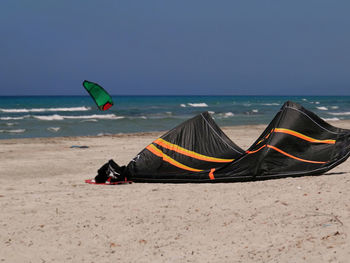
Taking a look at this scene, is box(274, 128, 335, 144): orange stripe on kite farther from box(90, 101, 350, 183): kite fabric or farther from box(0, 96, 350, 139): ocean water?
box(0, 96, 350, 139): ocean water

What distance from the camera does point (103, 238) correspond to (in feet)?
17.6

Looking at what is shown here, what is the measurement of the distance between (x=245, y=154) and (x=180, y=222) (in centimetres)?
276

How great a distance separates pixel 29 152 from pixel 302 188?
996 centimetres

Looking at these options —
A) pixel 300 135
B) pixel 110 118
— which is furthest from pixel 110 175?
pixel 110 118

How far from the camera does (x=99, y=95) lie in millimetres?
15617

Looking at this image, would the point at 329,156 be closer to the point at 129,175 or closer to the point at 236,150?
the point at 236,150

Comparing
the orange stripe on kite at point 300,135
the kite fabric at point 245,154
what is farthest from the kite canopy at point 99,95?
the orange stripe on kite at point 300,135

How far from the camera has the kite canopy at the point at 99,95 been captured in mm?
15188

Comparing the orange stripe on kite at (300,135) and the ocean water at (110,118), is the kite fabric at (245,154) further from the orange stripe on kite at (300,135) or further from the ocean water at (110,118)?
the ocean water at (110,118)

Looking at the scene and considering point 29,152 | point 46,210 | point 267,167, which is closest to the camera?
point 46,210

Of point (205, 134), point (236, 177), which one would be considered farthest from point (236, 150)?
point (236, 177)

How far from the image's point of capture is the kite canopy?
15.2 meters

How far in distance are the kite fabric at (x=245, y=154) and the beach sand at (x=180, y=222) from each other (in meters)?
0.34

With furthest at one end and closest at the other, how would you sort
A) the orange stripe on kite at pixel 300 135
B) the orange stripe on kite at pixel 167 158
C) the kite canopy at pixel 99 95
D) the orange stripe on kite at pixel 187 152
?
the kite canopy at pixel 99 95 < the orange stripe on kite at pixel 187 152 < the orange stripe on kite at pixel 167 158 < the orange stripe on kite at pixel 300 135
